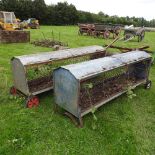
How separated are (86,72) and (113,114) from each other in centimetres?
138

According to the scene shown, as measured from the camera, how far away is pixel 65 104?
189 inches

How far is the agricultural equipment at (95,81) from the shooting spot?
14.6ft

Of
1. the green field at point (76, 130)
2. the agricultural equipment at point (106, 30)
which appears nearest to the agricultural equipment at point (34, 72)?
the green field at point (76, 130)

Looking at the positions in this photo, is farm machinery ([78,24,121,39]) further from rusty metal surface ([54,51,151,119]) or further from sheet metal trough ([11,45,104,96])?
sheet metal trough ([11,45,104,96])

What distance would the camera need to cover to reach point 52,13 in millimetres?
39188

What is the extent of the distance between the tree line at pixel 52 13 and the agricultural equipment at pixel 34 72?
3282cm

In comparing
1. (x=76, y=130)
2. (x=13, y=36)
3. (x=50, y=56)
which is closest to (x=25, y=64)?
(x=50, y=56)

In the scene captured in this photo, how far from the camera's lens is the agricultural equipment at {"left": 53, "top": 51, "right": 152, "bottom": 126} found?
446 cm

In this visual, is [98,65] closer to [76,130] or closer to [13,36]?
[76,130]

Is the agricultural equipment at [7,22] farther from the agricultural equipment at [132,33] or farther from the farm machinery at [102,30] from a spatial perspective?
the agricultural equipment at [132,33]

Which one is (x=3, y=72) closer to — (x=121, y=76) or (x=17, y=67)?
(x=17, y=67)

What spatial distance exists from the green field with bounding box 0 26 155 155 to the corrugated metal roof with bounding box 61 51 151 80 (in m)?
1.08

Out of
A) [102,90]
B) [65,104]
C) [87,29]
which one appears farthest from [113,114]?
[87,29]

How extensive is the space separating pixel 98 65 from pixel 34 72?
2094 millimetres
